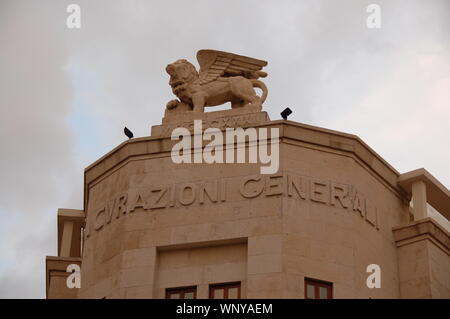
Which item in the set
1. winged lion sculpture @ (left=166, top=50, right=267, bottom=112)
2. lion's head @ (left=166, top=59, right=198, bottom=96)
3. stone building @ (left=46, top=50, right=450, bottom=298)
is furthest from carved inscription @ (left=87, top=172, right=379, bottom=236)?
lion's head @ (left=166, top=59, right=198, bottom=96)

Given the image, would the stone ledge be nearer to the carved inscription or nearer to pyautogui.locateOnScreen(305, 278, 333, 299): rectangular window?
the carved inscription

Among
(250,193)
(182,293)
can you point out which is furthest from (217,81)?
(182,293)

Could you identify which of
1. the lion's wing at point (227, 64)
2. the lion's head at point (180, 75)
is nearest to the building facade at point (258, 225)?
the lion's head at point (180, 75)

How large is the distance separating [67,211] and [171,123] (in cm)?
463

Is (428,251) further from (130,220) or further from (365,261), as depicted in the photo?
(130,220)

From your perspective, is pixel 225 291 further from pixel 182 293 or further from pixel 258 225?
pixel 258 225

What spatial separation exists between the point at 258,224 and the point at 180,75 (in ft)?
22.1

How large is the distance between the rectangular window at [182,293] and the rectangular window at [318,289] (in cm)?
318

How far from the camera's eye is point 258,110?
40.7 metres

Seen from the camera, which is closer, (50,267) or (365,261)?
(365,261)

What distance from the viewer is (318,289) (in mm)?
36875

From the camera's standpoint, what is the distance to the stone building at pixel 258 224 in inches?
1467
